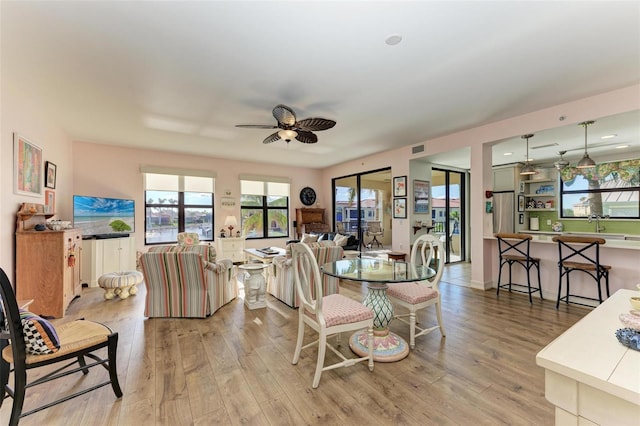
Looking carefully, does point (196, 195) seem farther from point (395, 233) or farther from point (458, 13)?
point (458, 13)

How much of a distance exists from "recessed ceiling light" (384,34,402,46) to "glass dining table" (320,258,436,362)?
201cm

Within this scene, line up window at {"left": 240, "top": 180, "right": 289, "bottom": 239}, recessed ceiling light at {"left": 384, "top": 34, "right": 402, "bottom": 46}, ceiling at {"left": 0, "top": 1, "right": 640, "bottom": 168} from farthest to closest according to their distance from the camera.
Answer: window at {"left": 240, "top": 180, "right": 289, "bottom": 239}, recessed ceiling light at {"left": 384, "top": 34, "right": 402, "bottom": 46}, ceiling at {"left": 0, "top": 1, "right": 640, "bottom": 168}

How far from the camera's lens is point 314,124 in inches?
129

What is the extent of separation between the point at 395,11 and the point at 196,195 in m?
6.09

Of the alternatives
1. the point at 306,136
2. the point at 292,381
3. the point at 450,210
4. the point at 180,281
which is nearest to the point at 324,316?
the point at 292,381

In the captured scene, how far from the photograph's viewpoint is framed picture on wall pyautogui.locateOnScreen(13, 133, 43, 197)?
319 cm

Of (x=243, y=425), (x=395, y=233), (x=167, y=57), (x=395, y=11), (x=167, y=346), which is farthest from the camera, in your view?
(x=395, y=233)

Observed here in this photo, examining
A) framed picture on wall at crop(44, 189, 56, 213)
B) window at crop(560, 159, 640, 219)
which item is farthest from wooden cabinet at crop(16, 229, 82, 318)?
window at crop(560, 159, 640, 219)

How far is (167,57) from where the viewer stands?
2.49m

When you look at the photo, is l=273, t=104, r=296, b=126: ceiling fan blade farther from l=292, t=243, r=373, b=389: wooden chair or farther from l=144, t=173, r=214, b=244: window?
l=144, t=173, r=214, b=244: window

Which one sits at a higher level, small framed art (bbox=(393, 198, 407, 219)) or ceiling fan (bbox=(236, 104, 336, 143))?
ceiling fan (bbox=(236, 104, 336, 143))

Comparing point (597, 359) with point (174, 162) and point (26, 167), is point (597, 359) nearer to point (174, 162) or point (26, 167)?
point (26, 167)

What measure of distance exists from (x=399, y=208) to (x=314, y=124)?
3.51 m

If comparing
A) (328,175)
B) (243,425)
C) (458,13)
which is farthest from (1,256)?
(328,175)
